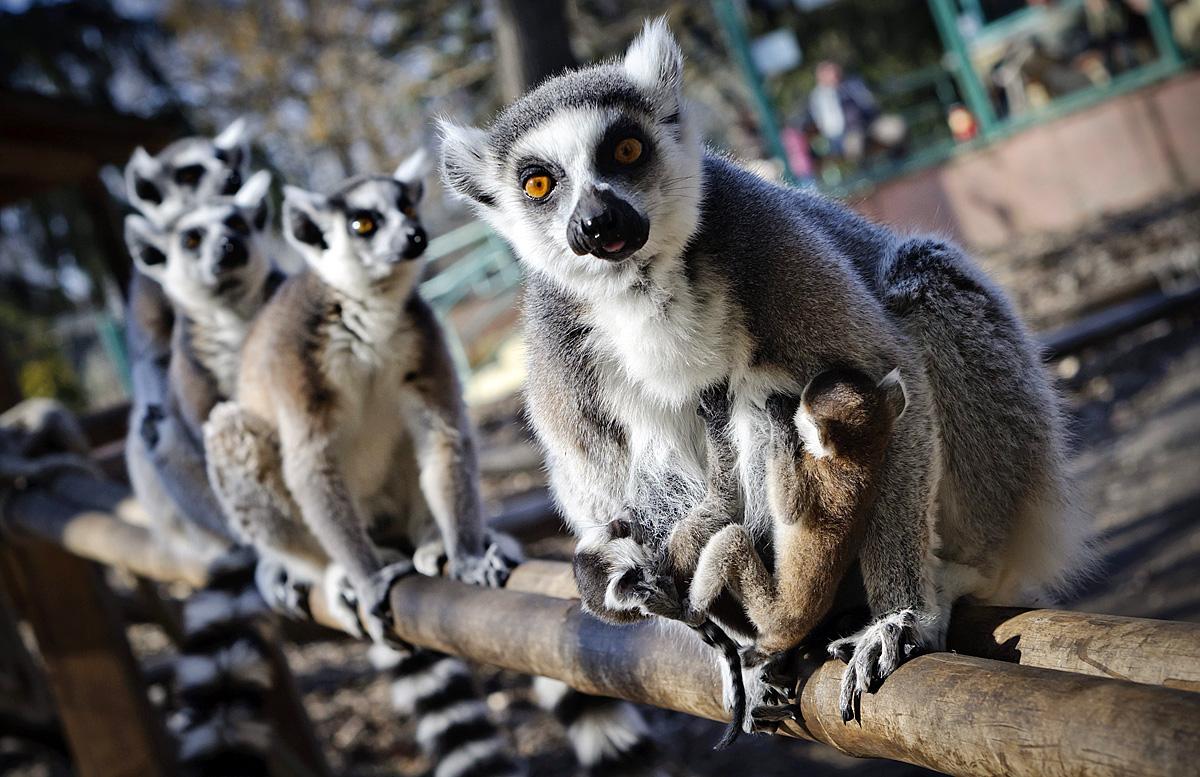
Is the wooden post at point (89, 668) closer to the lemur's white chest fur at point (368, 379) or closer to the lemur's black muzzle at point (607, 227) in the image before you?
the lemur's white chest fur at point (368, 379)

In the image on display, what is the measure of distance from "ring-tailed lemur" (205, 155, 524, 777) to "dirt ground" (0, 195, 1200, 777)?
47 centimetres

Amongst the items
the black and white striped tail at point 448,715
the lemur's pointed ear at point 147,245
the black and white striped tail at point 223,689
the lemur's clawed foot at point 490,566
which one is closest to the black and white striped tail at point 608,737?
the lemur's clawed foot at point 490,566

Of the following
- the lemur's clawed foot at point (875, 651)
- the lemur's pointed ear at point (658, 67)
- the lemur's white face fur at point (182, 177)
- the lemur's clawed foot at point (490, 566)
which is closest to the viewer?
the lemur's clawed foot at point (875, 651)

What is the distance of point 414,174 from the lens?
3.79 meters

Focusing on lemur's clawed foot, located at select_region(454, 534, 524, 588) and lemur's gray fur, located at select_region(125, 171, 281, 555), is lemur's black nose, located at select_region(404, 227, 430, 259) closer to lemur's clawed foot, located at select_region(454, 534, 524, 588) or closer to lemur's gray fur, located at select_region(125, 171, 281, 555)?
lemur's clawed foot, located at select_region(454, 534, 524, 588)

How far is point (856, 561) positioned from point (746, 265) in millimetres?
714

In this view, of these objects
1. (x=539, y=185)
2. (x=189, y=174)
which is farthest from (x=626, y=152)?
(x=189, y=174)

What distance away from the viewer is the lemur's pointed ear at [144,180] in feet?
17.6

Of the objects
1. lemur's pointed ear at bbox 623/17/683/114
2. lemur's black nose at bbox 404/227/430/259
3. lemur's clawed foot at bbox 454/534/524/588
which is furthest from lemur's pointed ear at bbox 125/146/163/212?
lemur's pointed ear at bbox 623/17/683/114

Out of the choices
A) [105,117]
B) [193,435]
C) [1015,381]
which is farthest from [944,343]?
[105,117]

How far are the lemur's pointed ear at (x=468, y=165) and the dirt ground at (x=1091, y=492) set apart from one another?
0.97 m

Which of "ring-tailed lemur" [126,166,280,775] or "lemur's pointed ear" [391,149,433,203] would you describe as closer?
"lemur's pointed ear" [391,149,433,203]

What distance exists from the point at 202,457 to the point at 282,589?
1044 mm

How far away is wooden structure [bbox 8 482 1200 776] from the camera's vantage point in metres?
1.20
